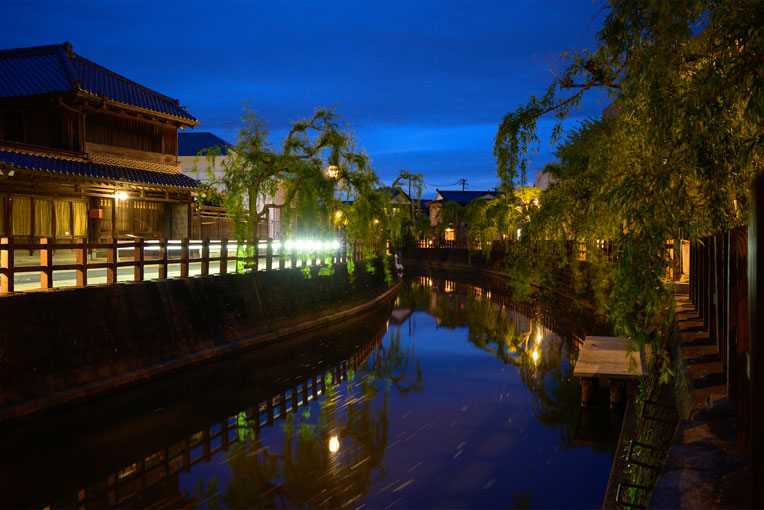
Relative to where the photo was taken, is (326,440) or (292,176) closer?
(326,440)

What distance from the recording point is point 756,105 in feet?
17.7

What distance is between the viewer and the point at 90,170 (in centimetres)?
2209

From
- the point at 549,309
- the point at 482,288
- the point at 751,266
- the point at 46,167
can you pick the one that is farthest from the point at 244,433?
the point at 482,288

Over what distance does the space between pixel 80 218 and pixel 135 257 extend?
11.0 metres

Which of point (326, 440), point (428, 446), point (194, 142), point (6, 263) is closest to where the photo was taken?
point (428, 446)

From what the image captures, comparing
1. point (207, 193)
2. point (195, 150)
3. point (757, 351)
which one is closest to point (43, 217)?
point (207, 193)

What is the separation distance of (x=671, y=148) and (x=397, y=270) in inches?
1407

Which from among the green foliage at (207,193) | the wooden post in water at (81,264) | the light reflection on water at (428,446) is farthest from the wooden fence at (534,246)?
the green foliage at (207,193)

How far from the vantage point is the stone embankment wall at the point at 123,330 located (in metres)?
9.91

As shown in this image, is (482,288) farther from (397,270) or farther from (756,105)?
(756,105)

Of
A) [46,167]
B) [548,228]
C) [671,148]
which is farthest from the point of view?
[46,167]

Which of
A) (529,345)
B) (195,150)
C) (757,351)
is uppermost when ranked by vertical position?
(195,150)

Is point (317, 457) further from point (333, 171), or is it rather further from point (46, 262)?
point (333, 171)

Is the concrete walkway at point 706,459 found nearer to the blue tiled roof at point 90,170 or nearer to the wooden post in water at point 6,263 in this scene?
the wooden post in water at point 6,263
